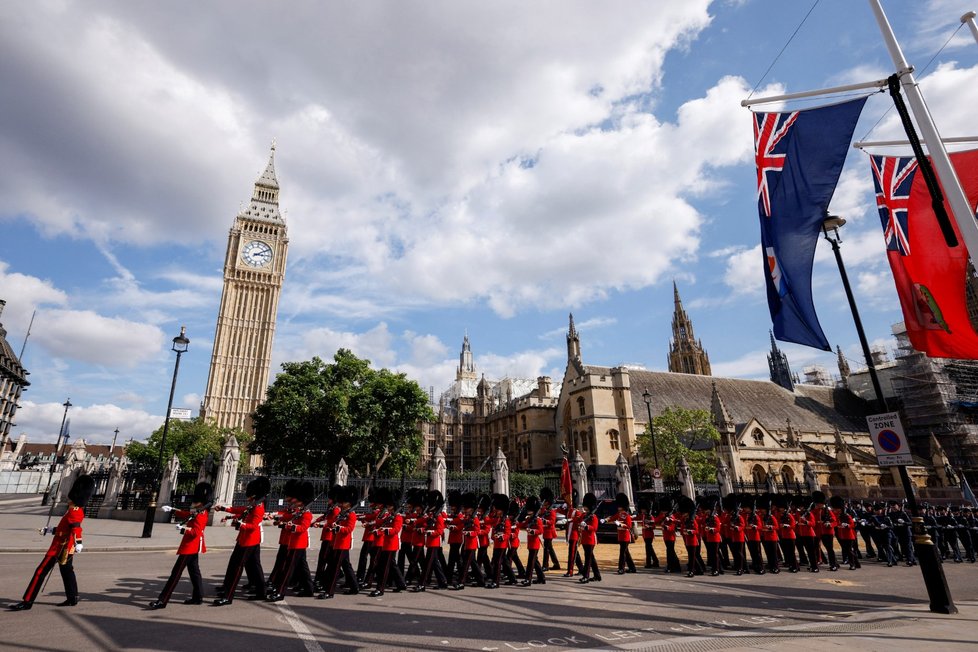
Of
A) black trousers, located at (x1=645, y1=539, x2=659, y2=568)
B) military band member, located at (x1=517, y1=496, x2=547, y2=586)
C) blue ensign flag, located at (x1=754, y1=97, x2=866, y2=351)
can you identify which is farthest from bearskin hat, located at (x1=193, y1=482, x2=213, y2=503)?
black trousers, located at (x1=645, y1=539, x2=659, y2=568)

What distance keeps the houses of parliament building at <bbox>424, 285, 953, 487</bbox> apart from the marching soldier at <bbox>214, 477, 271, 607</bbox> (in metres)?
26.5

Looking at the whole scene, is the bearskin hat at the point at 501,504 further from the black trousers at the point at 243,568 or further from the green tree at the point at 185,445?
the green tree at the point at 185,445

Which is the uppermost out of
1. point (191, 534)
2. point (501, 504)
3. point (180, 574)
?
point (501, 504)

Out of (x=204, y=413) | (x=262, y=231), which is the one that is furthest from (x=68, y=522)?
(x=262, y=231)

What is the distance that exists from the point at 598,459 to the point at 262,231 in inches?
2888

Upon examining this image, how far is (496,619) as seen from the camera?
748cm

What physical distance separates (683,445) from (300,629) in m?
38.4

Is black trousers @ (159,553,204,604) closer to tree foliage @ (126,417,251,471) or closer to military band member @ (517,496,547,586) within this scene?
military band member @ (517,496,547,586)

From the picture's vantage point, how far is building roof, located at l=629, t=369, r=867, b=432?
54.3 metres

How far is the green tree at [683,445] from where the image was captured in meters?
38.2

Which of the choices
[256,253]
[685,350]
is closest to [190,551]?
[685,350]

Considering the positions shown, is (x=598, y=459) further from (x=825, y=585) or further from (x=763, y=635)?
(x=763, y=635)

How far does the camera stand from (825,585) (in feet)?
38.2

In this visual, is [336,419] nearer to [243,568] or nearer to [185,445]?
[185,445]
